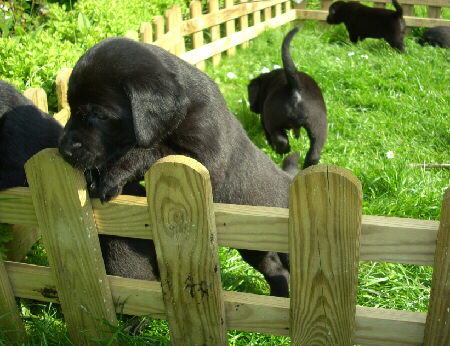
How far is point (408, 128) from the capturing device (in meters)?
6.04

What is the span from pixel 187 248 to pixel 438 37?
8778 mm

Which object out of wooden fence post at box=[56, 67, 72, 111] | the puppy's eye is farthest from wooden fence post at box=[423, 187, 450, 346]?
wooden fence post at box=[56, 67, 72, 111]

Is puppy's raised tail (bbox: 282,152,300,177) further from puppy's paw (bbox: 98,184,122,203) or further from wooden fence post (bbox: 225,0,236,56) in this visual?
wooden fence post (bbox: 225,0,236,56)

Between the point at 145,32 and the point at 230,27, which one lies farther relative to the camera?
the point at 230,27

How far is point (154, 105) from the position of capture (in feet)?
8.34

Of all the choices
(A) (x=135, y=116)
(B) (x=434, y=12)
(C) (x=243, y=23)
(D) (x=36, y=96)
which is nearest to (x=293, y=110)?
(D) (x=36, y=96)

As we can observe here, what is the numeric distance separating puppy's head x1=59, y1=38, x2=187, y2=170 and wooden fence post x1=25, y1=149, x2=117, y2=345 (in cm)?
20

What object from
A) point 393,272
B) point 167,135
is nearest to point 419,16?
point 393,272

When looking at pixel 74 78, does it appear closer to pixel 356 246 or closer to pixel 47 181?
pixel 47 181

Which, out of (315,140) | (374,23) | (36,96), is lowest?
(315,140)

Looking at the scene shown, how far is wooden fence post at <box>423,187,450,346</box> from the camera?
1.88 m

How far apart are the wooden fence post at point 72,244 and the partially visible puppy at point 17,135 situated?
56cm

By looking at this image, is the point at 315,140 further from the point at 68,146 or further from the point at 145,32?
the point at 68,146

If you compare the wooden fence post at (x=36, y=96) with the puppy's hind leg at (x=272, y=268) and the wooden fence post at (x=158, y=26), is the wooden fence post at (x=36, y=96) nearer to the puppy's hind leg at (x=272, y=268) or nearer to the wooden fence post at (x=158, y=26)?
the puppy's hind leg at (x=272, y=268)
